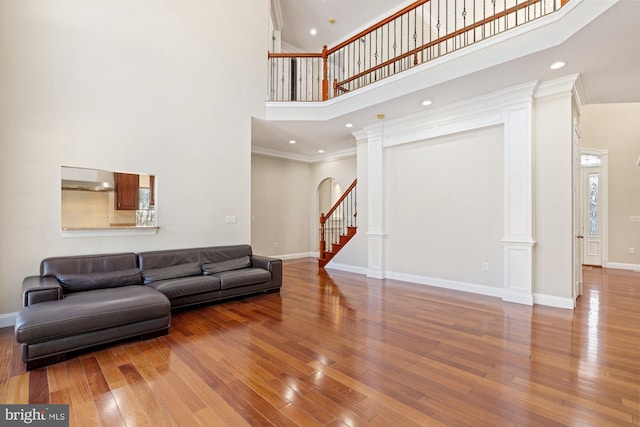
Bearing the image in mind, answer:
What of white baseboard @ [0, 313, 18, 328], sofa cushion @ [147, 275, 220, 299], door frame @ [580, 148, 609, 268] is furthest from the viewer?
door frame @ [580, 148, 609, 268]

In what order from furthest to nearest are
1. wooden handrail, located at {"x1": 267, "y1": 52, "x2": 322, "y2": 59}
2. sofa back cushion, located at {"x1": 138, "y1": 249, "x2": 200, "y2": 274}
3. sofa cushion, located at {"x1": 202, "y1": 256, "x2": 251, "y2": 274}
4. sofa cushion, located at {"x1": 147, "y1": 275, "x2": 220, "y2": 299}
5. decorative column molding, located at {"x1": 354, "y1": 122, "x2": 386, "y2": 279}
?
decorative column molding, located at {"x1": 354, "y1": 122, "x2": 386, "y2": 279} → wooden handrail, located at {"x1": 267, "y1": 52, "x2": 322, "y2": 59} → sofa cushion, located at {"x1": 202, "y1": 256, "x2": 251, "y2": 274} → sofa back cushion, located at {"x1": 138, "y1": 249, "x2": 200, "y2": 274} → sofa cushion, located at {"x1": 147, "y1": 275, "x2": 220, "y2": 299}

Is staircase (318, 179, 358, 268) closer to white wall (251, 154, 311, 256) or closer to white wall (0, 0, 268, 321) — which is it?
white wall (251, 154, 311, 256)

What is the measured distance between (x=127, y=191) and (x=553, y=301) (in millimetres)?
6055

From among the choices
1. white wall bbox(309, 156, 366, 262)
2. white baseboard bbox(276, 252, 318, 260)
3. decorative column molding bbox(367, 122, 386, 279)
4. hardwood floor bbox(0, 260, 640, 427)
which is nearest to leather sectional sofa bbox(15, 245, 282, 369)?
hardwood floor bbox(0, 260, 640, 427)

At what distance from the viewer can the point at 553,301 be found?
4.04m

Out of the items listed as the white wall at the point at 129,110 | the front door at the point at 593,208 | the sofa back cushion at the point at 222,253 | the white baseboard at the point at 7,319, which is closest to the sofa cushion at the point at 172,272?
the sofa back cushion at the point at 222,253

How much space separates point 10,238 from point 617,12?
258 inches

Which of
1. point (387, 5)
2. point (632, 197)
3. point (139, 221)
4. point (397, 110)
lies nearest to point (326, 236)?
point (397, 110)

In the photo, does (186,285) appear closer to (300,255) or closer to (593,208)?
(300,255)

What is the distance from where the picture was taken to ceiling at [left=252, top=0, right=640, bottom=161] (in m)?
3.05

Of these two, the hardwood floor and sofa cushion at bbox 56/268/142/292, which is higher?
sofa cushion at bbox 56/268/142/292

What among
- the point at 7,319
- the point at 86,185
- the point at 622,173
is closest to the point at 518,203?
the point at 622,173

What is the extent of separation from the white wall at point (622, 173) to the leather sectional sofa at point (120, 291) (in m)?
7.75

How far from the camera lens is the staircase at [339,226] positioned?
277 inches
